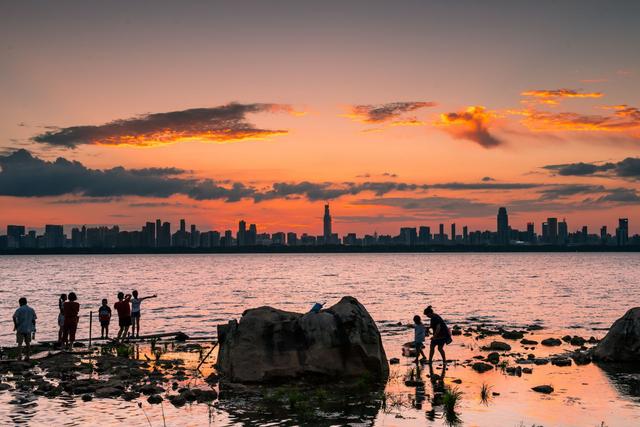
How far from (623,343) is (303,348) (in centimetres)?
1585

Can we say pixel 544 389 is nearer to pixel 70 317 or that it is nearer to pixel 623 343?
pixel 623 343

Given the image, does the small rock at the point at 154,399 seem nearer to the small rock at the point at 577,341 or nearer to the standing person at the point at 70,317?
the standing person at the point at 70,317

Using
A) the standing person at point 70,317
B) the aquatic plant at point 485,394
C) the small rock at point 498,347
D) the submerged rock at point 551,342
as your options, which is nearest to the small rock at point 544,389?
the aquatic plant at point 485,394

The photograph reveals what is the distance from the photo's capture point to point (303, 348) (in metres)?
26.5

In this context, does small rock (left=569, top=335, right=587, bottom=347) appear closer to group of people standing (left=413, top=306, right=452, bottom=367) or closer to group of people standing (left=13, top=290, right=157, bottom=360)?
group of people standing (left=413, top=306, right=452, bottom=367)

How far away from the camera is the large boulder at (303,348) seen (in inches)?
1025

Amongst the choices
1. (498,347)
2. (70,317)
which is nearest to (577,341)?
(498,347)

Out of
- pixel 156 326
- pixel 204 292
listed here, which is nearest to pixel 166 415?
pixel 156 326

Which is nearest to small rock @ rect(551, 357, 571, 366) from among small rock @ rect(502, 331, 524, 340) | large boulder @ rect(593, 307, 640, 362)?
large boulder @ rect(593, 307, 640, 362)

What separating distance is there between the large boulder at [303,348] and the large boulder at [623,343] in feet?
38.6

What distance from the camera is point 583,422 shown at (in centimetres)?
2011

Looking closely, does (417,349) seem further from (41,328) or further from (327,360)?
(41,328)

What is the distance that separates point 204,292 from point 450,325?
179 feet

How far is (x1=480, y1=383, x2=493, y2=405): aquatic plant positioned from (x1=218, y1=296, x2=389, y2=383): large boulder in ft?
13.8
